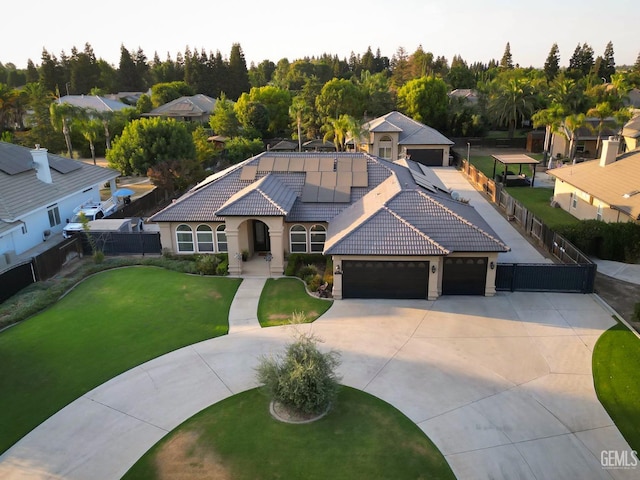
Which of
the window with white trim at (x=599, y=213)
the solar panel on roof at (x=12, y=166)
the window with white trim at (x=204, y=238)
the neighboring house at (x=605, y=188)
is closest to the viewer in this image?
the window with white trim at (x=204, y=238)

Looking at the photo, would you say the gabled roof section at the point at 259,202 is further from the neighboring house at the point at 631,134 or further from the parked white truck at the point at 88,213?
the neighboring house at the point at 631,134

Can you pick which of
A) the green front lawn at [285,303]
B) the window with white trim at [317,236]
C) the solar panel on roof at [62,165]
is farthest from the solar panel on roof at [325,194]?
the solar panel on roof at [62,165]

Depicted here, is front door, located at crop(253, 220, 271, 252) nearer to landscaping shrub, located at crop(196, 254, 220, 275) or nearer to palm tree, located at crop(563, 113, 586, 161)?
landscaping shrub, located at crop(196, 254, 220, 275)

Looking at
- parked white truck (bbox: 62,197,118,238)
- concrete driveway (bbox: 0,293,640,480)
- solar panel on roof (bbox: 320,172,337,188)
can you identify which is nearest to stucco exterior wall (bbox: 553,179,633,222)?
concrete driveway (bbox: 0,293,640,480)

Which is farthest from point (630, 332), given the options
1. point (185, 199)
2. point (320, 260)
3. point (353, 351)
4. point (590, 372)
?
point (185, 199)

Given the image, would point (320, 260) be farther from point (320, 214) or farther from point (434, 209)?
point (434, 209)

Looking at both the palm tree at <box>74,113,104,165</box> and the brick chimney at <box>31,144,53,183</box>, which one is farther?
the palm tree at <box>74,113,104,165</box>

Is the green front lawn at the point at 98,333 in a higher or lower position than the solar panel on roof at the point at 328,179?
lower
